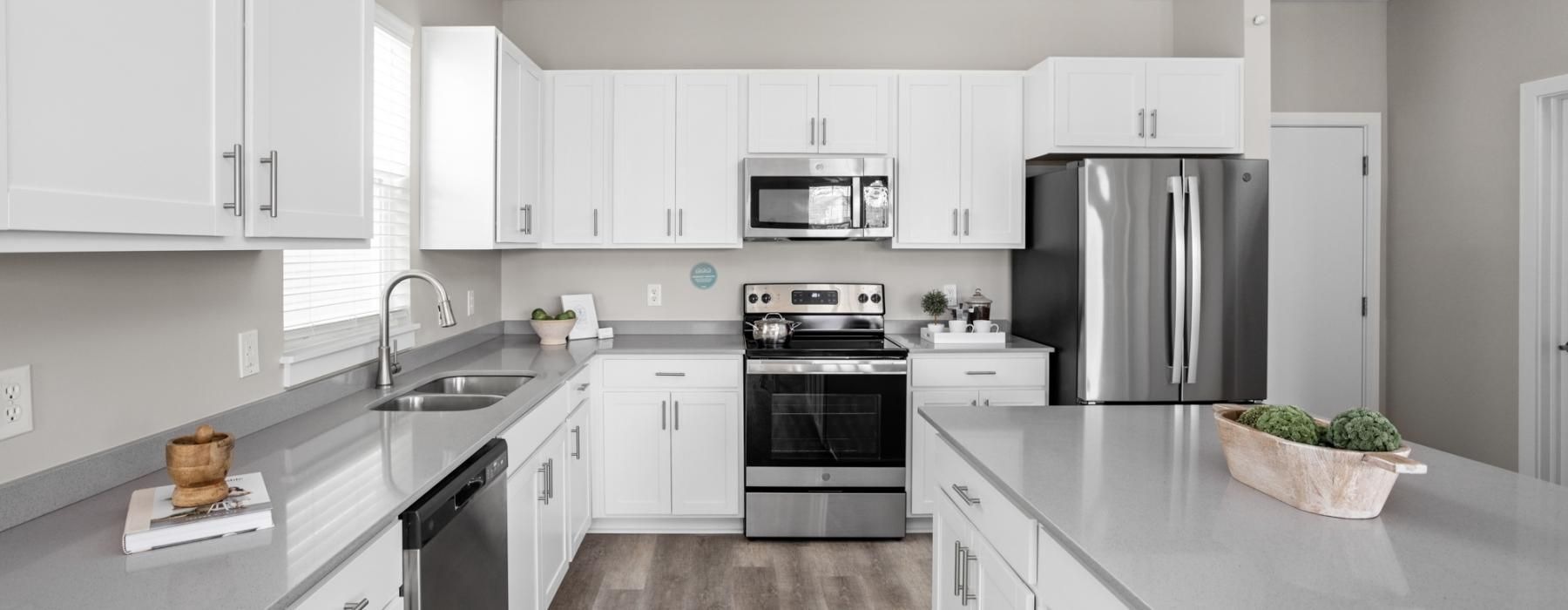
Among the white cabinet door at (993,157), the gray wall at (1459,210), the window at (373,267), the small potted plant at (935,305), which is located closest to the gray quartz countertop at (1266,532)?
the window at (373,267)

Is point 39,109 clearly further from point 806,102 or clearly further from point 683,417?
point 806,102

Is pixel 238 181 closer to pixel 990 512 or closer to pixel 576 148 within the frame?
pixel 990 512

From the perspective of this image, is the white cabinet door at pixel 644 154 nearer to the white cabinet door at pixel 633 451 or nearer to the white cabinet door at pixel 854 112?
the white cabinet door at pixel 854 112

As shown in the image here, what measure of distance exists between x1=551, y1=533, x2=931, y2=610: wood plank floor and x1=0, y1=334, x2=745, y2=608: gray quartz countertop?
1.09 metres

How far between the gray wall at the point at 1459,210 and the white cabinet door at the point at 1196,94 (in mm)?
1257

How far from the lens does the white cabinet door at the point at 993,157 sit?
382cm

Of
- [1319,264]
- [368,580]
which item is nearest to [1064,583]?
[368,580]

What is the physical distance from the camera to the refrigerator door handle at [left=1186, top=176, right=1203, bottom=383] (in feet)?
11.3

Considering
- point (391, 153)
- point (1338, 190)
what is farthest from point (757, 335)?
point (1338, 190)

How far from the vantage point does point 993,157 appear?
12.6 feet

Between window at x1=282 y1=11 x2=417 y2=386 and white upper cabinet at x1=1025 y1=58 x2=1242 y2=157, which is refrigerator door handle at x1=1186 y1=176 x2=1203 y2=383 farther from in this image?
window at x1=282 y1=11 x2=417 y2=386

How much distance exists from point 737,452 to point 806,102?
1.63 metres

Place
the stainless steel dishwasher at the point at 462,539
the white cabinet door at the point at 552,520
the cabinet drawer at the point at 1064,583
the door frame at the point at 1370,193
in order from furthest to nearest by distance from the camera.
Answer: the door frame at the point at 1370,193 → the white cabinet door at the point at 552,520 → the stainless steel dishwasher at the point at 462,539 → the cabinet drawer at the point at 1064,583

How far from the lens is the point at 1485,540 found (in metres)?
1.22
